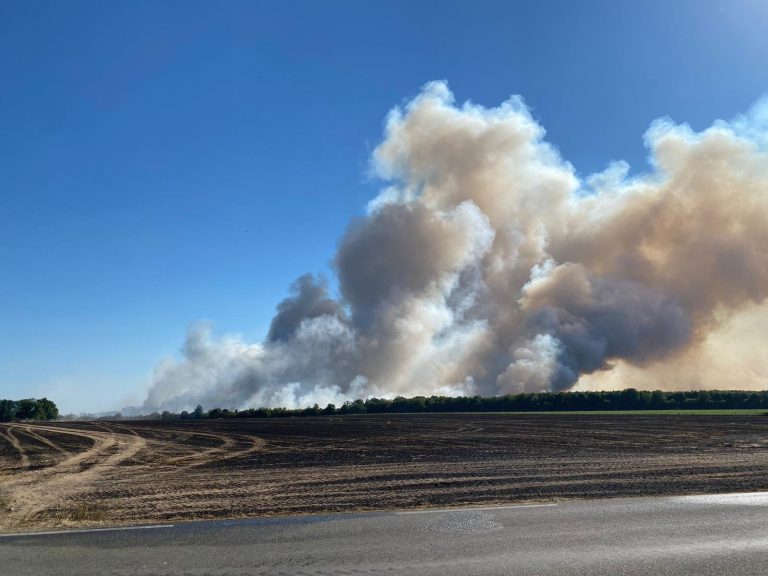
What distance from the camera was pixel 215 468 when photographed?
19.3 meters

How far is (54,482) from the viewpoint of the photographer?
17.1 m

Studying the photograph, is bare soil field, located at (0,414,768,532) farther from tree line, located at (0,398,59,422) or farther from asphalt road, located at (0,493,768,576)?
tree line, located at (0,398,59,422)

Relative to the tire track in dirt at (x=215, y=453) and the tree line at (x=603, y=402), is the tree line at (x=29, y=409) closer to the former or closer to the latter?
the tree line at (x=603, y=402)

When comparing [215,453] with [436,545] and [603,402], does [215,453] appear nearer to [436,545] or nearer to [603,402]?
[436,545]

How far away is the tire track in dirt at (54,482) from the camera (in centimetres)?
1244

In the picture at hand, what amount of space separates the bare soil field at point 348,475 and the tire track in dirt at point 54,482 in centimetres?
4

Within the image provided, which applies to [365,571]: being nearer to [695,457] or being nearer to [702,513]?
[702,513]

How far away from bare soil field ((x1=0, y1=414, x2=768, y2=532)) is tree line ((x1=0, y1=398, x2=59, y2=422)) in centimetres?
8995

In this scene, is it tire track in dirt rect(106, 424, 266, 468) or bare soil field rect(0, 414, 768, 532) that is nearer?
bare soil field rect(0, 414, 768, 532)

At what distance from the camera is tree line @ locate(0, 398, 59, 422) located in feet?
345

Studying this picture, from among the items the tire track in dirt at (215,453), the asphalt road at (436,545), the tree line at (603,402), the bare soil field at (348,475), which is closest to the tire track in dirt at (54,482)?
the bare soil field at (348,475)

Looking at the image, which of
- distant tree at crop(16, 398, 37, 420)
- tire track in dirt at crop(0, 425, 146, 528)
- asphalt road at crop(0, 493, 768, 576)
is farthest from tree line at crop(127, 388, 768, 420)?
asphalt road at crop(0, 493, 768, 576)

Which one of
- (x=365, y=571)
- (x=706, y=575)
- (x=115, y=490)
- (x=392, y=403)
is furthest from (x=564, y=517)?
(x=392, y=403)

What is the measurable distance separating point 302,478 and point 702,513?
9.48m
